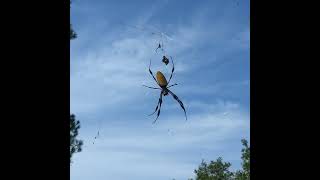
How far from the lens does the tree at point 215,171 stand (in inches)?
941

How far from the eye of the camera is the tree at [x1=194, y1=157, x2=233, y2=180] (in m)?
23.9

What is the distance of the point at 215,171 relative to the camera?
24312 millimetres
